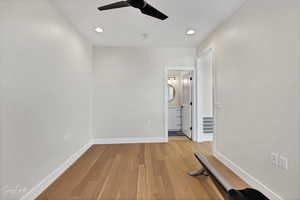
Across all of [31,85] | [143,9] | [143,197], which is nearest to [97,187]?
[143,197]

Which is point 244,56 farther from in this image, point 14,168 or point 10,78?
point 14,168

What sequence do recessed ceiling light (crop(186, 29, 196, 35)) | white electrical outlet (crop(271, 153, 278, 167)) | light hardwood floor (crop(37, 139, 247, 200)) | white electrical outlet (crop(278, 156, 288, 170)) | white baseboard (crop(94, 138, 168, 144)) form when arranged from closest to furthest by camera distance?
white electrical outlet (crop(278, 156, 288, 170))
white electrical outlet (crop(271, 153, 278, 167))
light hardwood floor (crop(37, 139, 247, 200))
recessed ceiling light (crop(186, 29, 196, 35))
white baseboard (crop(94, 138, 168, 144))

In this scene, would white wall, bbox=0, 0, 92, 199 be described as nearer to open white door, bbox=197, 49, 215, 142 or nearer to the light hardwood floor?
the light hardwood floor

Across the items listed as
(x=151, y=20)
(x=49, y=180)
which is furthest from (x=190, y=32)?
(x=49, y=180)

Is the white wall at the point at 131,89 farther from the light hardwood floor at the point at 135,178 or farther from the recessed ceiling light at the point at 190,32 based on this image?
the recessed ceiling light at the point at 190,32

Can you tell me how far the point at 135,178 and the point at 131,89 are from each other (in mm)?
2320

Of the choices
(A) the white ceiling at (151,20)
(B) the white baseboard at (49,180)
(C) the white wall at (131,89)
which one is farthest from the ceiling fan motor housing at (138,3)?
(C) the white wall at (131,89)

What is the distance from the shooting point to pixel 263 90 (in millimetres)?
1889

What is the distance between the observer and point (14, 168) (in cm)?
155

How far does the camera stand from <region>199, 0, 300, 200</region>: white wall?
153 centimetres

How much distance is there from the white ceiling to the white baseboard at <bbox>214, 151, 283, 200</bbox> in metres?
2.33

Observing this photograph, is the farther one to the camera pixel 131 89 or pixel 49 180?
pixel 131 89

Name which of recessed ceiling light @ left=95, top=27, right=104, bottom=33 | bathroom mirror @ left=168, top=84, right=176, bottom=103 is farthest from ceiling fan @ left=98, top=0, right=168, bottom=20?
bathroom mirror @ left=168, top=84, right=176, bottom=103

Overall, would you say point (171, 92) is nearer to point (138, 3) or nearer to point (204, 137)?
point (204, 137)
